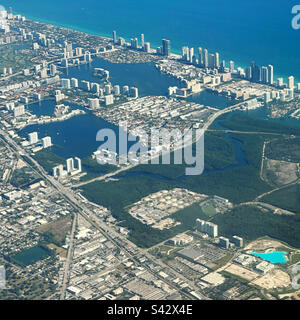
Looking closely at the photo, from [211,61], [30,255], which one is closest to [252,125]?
[211,61]

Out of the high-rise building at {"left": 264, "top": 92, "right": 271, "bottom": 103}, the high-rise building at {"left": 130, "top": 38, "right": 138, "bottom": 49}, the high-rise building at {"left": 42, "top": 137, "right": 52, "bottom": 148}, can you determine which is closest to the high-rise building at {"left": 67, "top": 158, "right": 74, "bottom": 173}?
the high-rise building at {"left": 42, "top": 137, "right": 52, "bottom": 148}

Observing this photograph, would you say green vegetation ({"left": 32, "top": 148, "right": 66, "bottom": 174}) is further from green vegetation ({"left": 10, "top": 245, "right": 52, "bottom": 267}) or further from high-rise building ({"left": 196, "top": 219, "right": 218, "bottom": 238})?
high-rise building ({"left": 196, "top": 219, "right": 218, "bottom": 238})

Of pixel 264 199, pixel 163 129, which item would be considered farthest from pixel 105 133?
pixel 264 199

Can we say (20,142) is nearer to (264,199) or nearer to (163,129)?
(163,129)

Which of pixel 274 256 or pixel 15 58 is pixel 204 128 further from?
pixel 15 58

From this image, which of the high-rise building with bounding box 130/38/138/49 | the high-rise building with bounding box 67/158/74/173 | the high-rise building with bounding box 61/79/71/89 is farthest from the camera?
the high-rise building with bounding box 130/38/138/49

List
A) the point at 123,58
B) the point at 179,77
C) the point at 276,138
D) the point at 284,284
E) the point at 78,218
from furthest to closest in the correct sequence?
the point at 123,58, the point at 179,77, the point at 276,138, the point at 78,218, the point at 284,284
